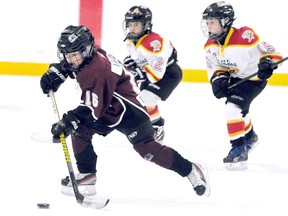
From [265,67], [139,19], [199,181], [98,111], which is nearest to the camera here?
[98,111]

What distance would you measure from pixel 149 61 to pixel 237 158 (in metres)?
0.79

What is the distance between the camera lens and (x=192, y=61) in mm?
6832

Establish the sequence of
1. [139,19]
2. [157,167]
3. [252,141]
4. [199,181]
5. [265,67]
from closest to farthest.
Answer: [199,181] < [265,67] < [157,167] < [252,141] < [139,19]

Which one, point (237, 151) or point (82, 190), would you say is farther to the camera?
point (237, 151)

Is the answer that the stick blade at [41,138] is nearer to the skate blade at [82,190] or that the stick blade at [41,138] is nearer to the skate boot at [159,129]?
the skate boot at [159,129]

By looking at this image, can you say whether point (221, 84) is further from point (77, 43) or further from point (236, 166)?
point (77, 43)

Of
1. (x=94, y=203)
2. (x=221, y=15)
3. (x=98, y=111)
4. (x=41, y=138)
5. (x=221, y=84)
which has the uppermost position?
(x=221, y=15)

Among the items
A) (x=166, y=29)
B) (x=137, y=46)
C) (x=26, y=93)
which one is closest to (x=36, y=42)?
(x=26, y=93)

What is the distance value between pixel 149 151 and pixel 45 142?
1.25m

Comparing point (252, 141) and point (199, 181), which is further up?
point (199, 181)

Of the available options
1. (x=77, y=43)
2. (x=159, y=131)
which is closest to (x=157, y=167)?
(x=159, y=131)

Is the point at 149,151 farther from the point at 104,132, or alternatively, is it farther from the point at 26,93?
the point at 26,93

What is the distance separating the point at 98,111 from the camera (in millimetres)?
3930

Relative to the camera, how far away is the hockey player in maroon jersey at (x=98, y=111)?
393 cm
